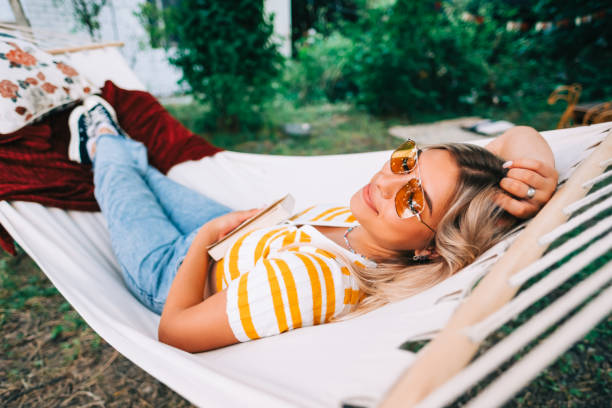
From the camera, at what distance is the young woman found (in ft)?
3.23

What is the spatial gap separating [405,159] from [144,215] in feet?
3.95

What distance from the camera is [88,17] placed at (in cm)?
484

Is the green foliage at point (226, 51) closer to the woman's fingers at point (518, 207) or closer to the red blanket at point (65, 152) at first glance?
the red blanket at point (65, 152)

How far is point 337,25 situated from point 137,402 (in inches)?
341

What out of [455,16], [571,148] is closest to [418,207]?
[571,148]

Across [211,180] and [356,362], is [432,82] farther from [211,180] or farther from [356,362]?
[356,362]

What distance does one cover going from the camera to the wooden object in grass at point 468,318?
51 cm

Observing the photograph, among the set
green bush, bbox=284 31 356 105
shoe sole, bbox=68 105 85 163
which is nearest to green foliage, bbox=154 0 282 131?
green bush, bbox=284 31 356 105

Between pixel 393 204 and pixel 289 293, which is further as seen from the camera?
pixel 393 204

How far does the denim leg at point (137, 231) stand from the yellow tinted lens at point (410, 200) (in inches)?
36.2

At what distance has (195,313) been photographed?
1026mm

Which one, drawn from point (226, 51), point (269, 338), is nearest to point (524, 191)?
point (269, 338)

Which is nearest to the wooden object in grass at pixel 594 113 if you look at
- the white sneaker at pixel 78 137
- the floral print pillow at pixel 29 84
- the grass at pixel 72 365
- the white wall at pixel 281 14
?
the grass at pixel 72 365

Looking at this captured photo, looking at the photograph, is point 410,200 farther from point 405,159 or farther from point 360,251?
point 360,251
